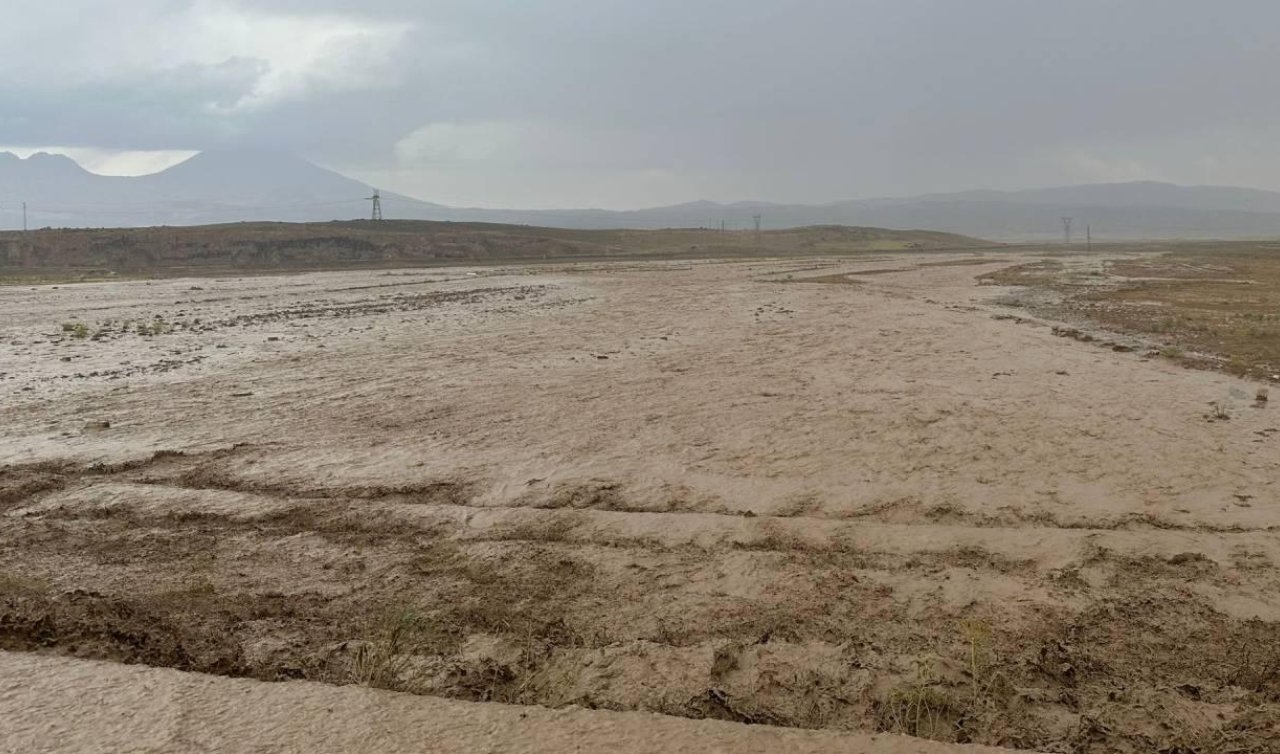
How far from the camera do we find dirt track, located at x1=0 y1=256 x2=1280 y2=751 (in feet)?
14.0

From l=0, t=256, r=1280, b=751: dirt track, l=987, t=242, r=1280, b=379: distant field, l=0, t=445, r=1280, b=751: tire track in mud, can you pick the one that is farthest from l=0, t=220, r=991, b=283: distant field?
l=0, t=445, r=1280, b=751: tire track in mud

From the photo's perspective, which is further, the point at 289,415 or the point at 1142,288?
the point at 1142,288

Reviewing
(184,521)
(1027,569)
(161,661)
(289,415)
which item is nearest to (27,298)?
(289,415)

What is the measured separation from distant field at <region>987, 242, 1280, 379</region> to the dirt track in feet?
6.00

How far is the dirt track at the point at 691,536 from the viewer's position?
14.0ft

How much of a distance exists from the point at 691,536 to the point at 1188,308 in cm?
2083

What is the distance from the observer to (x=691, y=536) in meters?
6.21

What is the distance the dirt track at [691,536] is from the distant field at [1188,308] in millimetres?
1830

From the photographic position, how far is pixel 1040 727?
3865 millimetres

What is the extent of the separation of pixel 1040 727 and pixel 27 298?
109 ft

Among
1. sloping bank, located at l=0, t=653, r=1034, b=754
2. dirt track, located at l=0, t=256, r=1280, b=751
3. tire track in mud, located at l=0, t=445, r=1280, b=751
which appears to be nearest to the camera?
sloping bank, located at l=0, t=653, r=1034, b=754

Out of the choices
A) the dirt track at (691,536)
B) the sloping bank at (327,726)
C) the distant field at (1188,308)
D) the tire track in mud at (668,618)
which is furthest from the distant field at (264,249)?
the sloping bank at (327,726)

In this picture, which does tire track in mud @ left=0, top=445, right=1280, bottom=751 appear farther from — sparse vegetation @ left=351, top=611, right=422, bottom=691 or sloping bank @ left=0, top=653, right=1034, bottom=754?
sloping bank @ left=0, top=653, right=1034, bottom=754

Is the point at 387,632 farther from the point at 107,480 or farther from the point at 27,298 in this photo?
the point at 27,298
